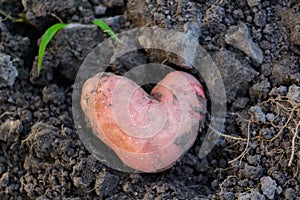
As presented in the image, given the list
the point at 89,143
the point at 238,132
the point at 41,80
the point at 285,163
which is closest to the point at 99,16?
the point at 41,80

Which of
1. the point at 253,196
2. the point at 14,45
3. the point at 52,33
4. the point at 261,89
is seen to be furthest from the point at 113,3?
the point at 253,196

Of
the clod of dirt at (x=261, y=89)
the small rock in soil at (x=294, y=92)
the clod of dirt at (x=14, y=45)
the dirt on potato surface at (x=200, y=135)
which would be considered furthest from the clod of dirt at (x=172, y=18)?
the clod of dirt at (x=14, y=45)

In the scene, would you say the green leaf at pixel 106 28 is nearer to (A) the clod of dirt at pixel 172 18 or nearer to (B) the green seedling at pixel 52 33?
(B) the green seedling at pixel 52 33

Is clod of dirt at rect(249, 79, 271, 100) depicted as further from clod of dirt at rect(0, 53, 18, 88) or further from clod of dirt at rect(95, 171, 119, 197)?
clod of dirt at rect(0, 53, 18, 88)

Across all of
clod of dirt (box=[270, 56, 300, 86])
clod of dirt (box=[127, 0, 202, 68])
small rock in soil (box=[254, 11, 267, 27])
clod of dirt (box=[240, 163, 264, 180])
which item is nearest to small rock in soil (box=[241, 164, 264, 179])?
clod of dirt (box=[240, 163, 264, 180])

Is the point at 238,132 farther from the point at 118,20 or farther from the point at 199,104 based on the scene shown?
the point at 118,20

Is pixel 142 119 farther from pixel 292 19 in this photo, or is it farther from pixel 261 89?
pixel 292 19
